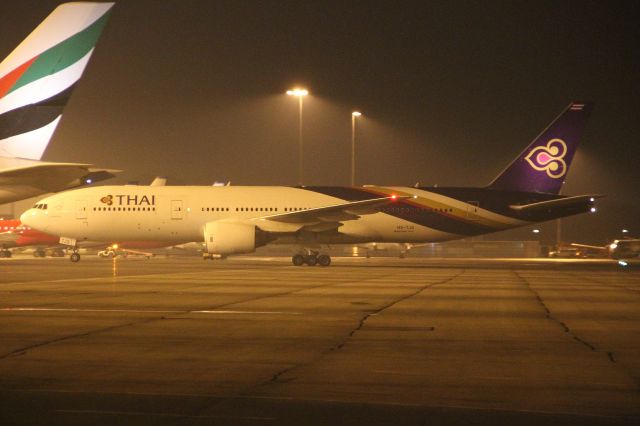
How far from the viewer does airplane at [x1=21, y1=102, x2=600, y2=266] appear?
3997 centimetres

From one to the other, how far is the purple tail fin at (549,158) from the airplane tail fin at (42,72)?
31505 millimetres

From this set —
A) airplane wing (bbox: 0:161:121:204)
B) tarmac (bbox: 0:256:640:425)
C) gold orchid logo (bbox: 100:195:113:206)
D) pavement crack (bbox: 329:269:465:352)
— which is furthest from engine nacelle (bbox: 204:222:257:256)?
airplane wing (bbox: 0:161:121:204)

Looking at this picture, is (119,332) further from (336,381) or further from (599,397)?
(599,397)

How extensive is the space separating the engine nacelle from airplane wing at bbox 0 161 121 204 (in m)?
23.7

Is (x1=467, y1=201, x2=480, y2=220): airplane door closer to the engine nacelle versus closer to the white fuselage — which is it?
the white fuselage

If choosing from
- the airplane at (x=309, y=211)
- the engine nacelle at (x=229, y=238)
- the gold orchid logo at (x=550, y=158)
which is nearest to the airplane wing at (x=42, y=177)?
the engine nacelle at (x=229, y=238)

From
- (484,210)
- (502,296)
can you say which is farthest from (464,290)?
(484,210)

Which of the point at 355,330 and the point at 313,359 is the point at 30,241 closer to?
the point at 355,330

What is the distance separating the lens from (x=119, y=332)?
12469 millimetres

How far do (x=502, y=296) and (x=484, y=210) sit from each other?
2173cm

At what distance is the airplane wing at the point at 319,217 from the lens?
39.1m

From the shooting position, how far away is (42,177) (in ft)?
45.8

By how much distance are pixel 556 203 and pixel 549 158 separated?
106 inches

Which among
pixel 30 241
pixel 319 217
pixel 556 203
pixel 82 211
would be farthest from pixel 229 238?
pixel 30 241
